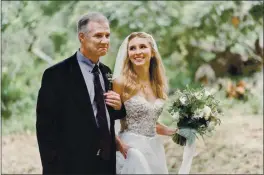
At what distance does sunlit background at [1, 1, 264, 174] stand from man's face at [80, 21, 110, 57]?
15.1 ft

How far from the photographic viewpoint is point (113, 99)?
2.74 meters

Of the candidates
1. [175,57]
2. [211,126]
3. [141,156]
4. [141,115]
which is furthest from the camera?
[175,57]

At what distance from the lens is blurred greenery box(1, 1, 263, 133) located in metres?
7.55

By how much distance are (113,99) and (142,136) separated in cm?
32

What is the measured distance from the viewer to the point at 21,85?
866cm

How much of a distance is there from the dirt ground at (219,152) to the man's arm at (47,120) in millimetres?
4580

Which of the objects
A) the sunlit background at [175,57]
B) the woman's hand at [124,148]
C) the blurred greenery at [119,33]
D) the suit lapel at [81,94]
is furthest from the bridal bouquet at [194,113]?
the blurred greenery at [119,33]

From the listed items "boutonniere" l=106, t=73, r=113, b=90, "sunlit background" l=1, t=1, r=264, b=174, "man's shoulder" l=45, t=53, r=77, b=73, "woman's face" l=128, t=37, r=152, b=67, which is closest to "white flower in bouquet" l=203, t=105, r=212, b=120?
"woman's face" l=128, t=37, r=152, b=67

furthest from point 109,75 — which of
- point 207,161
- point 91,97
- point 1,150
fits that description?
point 1,150

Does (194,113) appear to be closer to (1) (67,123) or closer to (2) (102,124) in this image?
(2) (102,124)

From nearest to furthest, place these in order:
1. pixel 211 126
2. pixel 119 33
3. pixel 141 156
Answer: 1. pixel 141 156
2. pixel 211 126
3. pixel 119 33

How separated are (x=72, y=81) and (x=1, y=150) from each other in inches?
217

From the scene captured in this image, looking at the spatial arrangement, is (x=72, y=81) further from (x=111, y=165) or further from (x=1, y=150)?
(x=1, y=150)

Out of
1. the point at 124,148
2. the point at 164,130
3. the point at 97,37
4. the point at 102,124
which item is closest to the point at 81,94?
the point at 102,124
